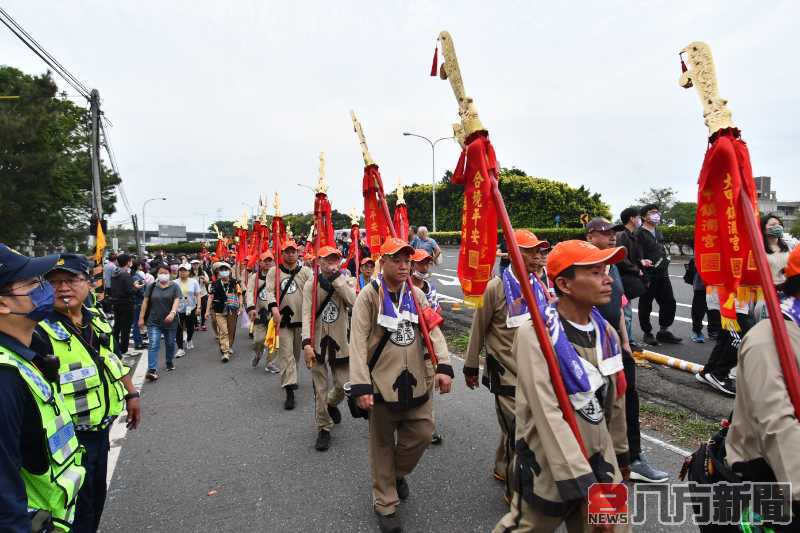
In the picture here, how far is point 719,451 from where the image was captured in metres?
2.06

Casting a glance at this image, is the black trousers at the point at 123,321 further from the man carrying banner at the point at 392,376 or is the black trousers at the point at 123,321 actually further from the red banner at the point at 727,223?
the red banner at the point at 727,223

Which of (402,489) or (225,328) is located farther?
(225,328)

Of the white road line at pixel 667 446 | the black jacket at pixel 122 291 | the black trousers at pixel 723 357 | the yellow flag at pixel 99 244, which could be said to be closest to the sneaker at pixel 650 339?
the black trousers at pixel 723 357

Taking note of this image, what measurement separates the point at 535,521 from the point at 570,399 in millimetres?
553

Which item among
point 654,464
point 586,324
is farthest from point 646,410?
point 586,324

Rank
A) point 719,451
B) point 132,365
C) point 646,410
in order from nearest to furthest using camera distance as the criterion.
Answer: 1. point 719,451
2. point 646,410
3. point 132,365

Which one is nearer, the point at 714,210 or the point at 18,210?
the point at 714,210

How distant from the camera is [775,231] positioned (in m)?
4.70

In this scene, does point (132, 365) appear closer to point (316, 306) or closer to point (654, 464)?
point (316, 306)

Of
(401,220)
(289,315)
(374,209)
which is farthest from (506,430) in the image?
(401,220)

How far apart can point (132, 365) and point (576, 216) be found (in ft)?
119

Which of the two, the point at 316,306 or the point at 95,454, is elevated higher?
the point at 316,306

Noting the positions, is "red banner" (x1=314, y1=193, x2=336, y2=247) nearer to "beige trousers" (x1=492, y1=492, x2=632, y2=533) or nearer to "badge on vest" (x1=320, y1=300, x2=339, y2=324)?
"badge on vest" (x1=320, y1=300, x2=339, y2=324)

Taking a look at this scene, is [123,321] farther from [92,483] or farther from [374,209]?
[92,483]
